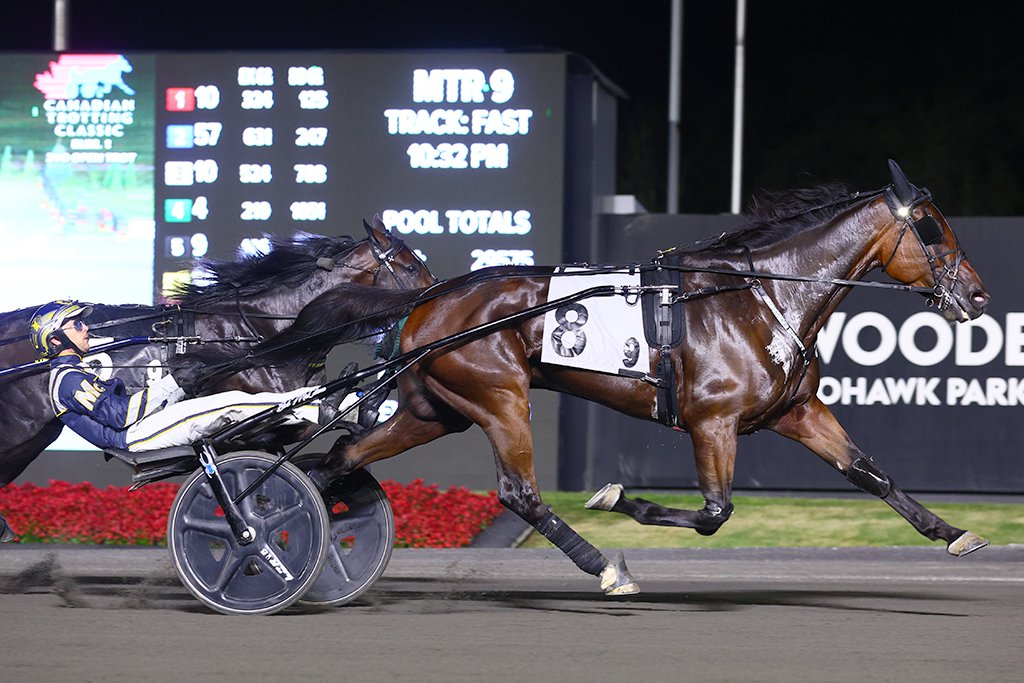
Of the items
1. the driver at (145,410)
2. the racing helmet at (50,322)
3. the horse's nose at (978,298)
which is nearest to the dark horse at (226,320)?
the racing helmet at (50,322)

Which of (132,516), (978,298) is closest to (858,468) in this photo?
(978,298)

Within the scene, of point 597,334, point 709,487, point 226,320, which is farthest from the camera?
point 226,320

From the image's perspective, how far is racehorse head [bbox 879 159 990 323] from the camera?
23.9ft

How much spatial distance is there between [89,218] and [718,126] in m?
21.5

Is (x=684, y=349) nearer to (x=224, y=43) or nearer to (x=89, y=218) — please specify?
(x=89, y=218)

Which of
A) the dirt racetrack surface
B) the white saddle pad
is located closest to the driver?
the dirt racetrack surface

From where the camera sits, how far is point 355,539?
25.1 feet

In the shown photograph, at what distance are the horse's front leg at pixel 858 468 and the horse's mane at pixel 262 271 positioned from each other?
282cm

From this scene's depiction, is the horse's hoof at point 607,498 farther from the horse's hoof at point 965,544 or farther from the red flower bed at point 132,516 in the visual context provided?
the red flower bed at point 132,516

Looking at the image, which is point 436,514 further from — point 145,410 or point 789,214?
point 789,214

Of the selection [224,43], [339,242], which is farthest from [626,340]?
[224,43]

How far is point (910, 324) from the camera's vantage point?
11828 millimetres

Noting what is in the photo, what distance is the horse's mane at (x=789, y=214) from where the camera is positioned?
7.55 meters

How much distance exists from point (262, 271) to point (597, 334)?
7.85 feet
